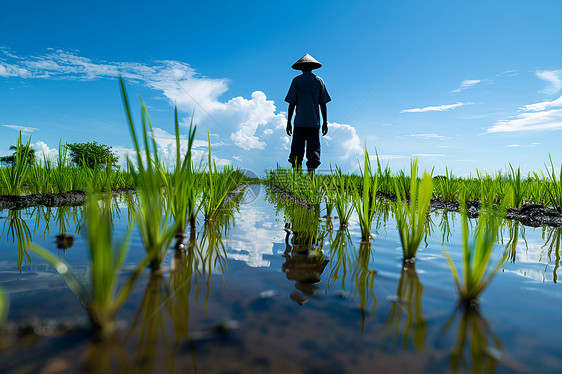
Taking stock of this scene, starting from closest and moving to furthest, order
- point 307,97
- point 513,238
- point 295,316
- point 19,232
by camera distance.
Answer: point 295,316 < point 19,232 < point 513,238 < point 307,97

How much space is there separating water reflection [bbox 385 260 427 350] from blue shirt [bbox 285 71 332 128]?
500cm

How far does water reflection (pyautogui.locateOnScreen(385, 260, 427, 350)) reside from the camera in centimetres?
77

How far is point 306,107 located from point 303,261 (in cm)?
485

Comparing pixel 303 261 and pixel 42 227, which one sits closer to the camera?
pixel 303 261

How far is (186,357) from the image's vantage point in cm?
67

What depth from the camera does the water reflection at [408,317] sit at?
2.54 ft

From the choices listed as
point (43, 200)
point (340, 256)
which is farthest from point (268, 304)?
point (43, 200)

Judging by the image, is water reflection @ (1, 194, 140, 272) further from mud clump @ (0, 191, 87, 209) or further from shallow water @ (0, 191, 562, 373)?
mud clump @ (0, 191, 87, 209)

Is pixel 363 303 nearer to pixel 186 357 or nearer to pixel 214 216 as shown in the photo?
pixel 186 357

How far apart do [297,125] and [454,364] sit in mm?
5591

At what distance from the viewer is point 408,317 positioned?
89 cm

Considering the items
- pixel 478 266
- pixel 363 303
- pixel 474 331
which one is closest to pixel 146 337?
pixel 363 303

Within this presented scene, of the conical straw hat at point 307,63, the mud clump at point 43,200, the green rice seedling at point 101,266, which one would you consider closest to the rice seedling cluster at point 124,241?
the green rice seedling at point 101,266

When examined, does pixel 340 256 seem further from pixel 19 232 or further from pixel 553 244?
pixel 19 232
